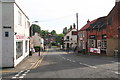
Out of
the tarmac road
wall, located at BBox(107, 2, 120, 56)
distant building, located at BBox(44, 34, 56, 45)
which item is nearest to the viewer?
the tarmac road

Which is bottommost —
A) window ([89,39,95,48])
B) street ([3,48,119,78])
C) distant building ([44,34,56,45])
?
street ([3,48,119,78])

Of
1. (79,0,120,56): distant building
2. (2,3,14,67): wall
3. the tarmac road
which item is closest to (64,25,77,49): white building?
(79,0,120,56): distant building

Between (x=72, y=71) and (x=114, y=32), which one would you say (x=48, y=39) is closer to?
(x=114, y=32)

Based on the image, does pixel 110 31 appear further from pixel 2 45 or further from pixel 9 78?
pixel 9 78

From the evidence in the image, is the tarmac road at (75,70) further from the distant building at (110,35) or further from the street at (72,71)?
the distant building at (110,35)

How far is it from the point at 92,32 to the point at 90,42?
2.77m

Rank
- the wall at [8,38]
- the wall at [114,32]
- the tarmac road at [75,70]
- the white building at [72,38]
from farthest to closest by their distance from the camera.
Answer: the white building at [72,38] < the wall at [114,32] < the wall at [8,38] < the tarmac road at [75,70]

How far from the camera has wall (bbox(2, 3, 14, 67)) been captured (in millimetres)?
14445

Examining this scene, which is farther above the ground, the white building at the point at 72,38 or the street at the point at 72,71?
the white building at the point at 72,38

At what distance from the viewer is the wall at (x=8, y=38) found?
14445 millimetres

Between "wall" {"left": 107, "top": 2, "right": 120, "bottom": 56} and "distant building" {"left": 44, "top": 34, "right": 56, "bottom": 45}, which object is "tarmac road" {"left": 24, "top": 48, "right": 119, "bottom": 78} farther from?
"distant building" {"left": 44, "top": 34, "right": 56, "bottom": 45}

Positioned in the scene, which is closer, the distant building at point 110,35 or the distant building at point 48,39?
the distant building at point 110,35

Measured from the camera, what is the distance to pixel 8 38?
14.5m

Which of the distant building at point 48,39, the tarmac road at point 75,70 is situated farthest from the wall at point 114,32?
the distant building at point 48,39
